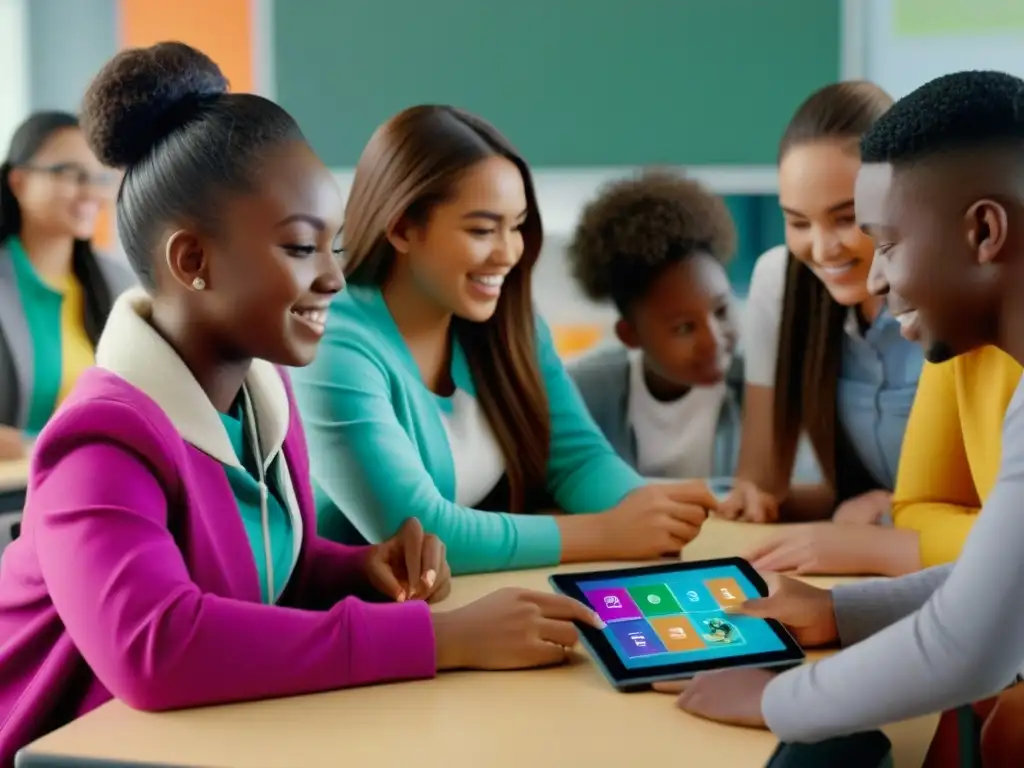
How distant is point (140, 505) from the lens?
1.03 metres

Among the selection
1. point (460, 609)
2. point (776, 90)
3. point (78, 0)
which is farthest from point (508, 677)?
point (78, 0)

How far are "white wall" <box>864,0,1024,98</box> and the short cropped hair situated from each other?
1.72m

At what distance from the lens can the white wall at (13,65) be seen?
351cm

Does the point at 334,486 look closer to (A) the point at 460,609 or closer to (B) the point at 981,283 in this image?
(A) the point at 460,609

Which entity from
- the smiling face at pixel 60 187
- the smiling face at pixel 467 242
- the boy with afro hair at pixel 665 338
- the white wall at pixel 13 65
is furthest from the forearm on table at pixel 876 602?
the white wall at pixel 13 65

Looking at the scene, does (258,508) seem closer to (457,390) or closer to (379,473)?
(379,473)

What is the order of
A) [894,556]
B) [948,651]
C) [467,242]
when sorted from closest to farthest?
[948,651], [894,556], [467,242]

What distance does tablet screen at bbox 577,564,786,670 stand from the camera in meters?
1.11

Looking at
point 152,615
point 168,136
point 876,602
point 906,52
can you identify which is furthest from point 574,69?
point 152,615

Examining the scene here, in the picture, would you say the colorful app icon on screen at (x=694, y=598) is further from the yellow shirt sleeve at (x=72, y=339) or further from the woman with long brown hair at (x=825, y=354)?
the yellow shirt sleeve at (x=72, y=339)

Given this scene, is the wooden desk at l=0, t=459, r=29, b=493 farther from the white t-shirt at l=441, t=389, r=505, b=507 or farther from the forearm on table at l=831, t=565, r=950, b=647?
the forearm on table at l=831, t=565, r=950, b=647

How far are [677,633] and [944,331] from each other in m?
0.34

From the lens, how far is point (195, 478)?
Result: 3.72 ft

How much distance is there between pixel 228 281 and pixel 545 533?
0.49 metres
